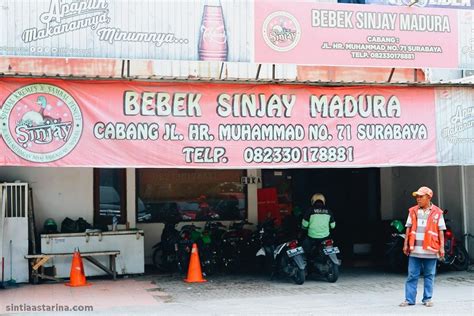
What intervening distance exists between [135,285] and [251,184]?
4.16 metres

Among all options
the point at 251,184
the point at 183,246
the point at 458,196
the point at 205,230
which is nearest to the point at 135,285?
the point at 183,246

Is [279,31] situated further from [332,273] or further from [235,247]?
[235,247]

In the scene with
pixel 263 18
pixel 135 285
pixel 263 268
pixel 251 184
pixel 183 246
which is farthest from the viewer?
pixel 251 184

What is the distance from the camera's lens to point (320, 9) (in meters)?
10.4

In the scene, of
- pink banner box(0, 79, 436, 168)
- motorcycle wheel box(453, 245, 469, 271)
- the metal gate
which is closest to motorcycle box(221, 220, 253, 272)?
pink banner box(0, 79, 436, 168)

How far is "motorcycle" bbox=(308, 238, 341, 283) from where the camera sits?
39.7 feet

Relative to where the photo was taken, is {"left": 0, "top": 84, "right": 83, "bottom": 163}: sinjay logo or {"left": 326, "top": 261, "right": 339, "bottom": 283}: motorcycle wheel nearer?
{"left": 0, "top": 84, "right": 83, "bottom": 163}: sinjay logo

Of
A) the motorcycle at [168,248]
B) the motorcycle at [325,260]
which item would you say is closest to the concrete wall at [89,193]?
the motorcycle at [168,248]

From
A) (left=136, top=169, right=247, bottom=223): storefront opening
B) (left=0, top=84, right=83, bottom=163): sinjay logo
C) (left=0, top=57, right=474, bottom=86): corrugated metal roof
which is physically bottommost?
(left=136, top=169, right=247, bottom=223): storefront opening

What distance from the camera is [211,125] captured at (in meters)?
10.2

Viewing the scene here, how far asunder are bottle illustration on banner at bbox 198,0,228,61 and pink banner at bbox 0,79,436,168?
53 cm

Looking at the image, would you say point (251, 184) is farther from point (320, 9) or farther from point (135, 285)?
point (320, 9)

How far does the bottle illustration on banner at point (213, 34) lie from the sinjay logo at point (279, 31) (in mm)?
673

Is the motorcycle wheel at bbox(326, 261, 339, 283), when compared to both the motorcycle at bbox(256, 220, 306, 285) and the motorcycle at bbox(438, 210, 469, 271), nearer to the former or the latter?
the motorcycle at bbox(256, 220, 306, 285)
